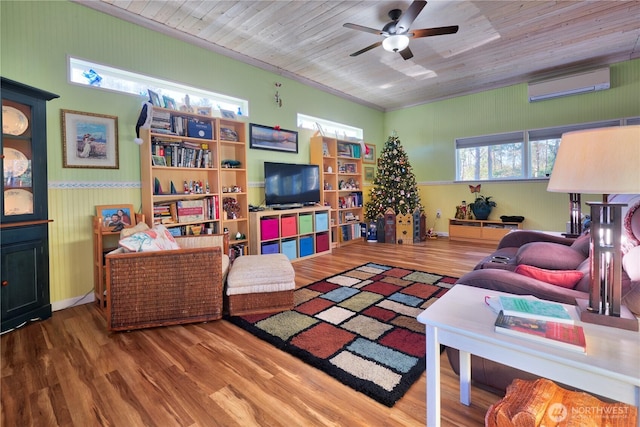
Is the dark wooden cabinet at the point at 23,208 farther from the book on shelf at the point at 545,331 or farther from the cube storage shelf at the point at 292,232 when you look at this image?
the book on shelf at the point at 545,331

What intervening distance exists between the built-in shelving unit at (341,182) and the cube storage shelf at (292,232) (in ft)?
1.79

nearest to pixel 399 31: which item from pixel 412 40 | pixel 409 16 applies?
pixel 409 16

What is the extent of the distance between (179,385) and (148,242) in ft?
4.06

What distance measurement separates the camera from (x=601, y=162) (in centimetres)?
92

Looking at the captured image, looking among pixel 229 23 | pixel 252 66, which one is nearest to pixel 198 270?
pixel 229 23

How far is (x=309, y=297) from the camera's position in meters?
3.02

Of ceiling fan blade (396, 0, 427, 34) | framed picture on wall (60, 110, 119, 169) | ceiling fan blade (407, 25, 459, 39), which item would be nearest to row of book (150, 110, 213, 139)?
framed picture on wall (60, 110, 119, 169)

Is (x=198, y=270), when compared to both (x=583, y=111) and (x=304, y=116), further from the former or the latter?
(x=583, y=111)

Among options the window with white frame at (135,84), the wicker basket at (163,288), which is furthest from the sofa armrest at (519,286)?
the window with white frame at (135,84)

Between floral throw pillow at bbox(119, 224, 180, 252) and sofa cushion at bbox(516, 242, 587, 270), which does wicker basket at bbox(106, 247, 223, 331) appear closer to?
floral throw pillow at bbox(119, 224, 180, 252)

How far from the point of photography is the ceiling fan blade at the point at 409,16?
8.45 feet

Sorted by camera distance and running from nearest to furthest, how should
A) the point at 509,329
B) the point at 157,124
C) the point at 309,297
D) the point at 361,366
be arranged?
1. the point at 509,329
2. the point at 361,366
3. the point at 309,297
4. the point at 157,124

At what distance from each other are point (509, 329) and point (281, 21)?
12.1ft

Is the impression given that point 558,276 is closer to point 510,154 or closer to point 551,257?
point 551,257
